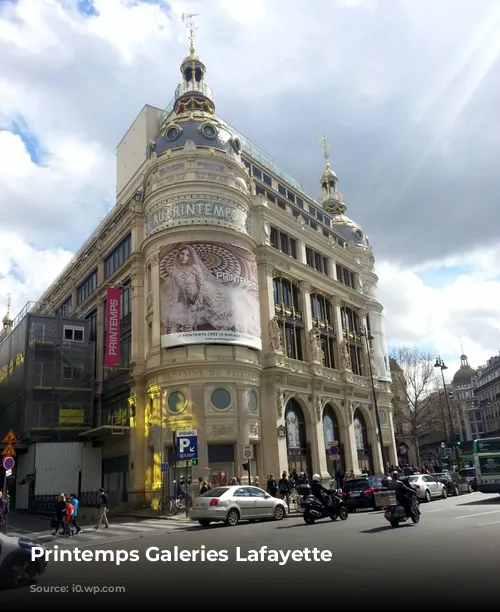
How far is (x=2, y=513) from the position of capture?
19.3m

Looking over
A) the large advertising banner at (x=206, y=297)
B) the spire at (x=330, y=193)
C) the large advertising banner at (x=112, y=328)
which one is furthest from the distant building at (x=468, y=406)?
the large advertising banner at (x=112, y=328)

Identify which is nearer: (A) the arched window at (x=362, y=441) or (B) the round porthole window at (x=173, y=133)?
(B) the round porthole window at (x=173, y=133)

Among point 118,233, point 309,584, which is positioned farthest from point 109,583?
point 118,233

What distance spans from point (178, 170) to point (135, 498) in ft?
66.3

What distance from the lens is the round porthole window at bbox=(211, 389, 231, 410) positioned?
99.7ft

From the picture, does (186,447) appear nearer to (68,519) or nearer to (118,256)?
(68,519)

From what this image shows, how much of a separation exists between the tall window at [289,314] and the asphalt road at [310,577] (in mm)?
24882

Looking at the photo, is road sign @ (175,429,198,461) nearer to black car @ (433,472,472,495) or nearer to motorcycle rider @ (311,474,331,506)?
motorcycle rider @ (311,474,331,506)

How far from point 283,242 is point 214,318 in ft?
41.5

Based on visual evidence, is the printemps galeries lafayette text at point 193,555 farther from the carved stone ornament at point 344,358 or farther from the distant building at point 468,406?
the distant building at point 468,406

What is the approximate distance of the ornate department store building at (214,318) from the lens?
30.8 metres

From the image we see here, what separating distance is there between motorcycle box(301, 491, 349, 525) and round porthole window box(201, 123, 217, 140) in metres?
25.1

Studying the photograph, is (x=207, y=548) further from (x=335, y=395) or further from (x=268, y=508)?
(x=335, y=395)

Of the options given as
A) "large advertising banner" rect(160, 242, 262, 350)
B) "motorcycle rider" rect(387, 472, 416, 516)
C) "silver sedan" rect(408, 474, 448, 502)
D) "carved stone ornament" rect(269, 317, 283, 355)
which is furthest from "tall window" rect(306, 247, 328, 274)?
"motorcycle rider" rect(387, 472, 416, 516)
